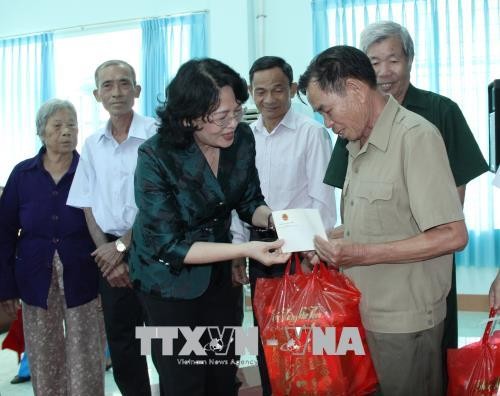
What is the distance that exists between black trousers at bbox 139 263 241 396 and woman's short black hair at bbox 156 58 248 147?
42 centimetres

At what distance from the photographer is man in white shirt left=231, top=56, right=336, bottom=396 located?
2361mm

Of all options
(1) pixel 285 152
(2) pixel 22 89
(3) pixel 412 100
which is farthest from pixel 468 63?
(2) pixel 22 89

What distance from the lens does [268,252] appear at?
1.56 meters

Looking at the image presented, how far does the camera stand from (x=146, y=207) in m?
1.57

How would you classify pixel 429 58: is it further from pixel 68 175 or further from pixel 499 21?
pixel 68 175

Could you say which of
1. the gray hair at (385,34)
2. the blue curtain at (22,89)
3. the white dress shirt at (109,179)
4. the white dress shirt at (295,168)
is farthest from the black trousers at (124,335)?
the blue curtain at (22,89)

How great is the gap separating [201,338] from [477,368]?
778 mm

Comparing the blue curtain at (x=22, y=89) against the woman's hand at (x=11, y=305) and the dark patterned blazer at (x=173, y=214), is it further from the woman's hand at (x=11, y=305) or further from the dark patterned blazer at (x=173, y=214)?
the dark patterned blazer at (x=173, y=214)

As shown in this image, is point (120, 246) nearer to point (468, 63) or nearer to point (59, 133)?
point (59, 133)

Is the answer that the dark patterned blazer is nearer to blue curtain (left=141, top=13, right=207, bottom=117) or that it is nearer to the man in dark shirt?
the man in dark shirt

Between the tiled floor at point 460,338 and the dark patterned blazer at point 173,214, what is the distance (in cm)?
98

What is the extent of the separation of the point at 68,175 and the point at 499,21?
12.7 ft

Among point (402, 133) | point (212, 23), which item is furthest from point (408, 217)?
point (212, 23)

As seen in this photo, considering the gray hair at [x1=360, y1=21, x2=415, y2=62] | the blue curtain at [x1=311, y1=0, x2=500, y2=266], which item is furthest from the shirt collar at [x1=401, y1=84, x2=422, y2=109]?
the blue curtain at [x1=311, y1=0, x2=500, y2=266]
